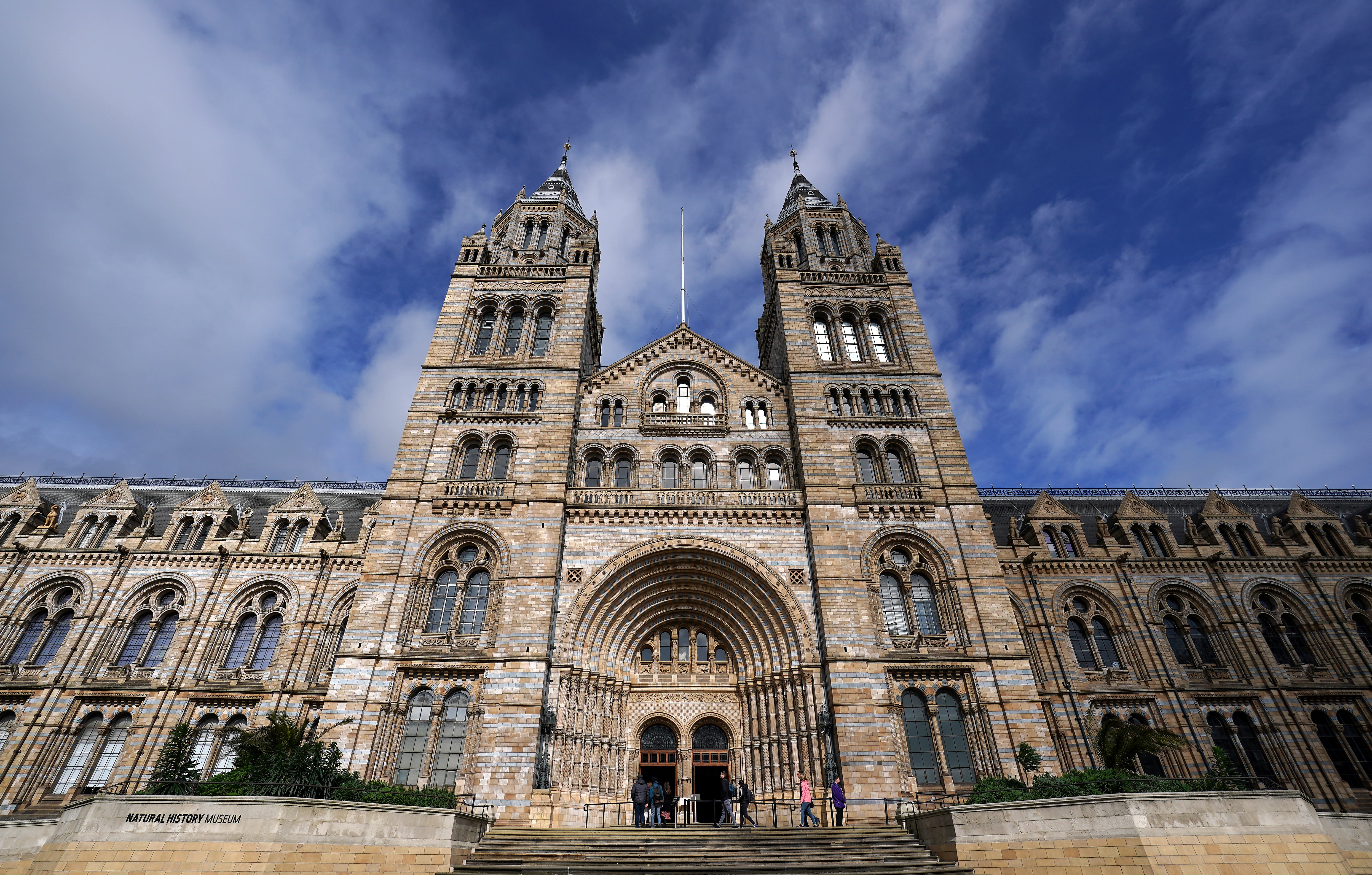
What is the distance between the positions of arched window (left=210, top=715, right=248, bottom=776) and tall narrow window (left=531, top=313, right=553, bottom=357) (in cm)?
1879

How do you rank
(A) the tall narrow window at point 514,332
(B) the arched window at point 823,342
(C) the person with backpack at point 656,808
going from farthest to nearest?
(B) the arched window at point 823,342
(A) the tall narrow window at point 514,332
(C) the person with backpack at point 656,808

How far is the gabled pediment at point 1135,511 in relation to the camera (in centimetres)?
2894

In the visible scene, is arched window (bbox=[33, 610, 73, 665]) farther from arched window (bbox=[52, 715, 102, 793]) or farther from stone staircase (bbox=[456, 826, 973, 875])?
stone staircase (bbox=[456, 826, 973, 875])

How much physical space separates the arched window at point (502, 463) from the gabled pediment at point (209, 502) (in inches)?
582

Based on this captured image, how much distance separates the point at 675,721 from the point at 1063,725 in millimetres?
15154

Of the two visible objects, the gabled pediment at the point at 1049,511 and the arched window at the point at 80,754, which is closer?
the arched window at the point at 80,754

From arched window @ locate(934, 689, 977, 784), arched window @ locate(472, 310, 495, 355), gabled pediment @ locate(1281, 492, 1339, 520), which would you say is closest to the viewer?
arched window @ locate(934, 689, 977, 784)

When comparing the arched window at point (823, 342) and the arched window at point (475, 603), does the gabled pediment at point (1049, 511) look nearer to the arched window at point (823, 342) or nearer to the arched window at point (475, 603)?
the arched window at point (823, 342)

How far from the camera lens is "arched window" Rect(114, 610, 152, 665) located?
85.9 ft

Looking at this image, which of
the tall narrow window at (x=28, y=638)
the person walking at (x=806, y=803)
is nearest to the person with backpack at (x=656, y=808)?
the person walking at (x=806, y=803)

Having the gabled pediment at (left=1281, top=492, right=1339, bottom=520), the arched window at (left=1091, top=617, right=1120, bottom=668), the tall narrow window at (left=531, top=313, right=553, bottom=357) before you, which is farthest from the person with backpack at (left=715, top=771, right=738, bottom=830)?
the gabled pediment at (left=1281, top=492, right=1339, bottom=520)

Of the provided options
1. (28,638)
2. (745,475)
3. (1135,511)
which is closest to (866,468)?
(745,475)

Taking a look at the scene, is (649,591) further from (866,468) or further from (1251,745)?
(1251,745)

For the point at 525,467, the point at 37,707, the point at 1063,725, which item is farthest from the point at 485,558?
the point at 1063,725
